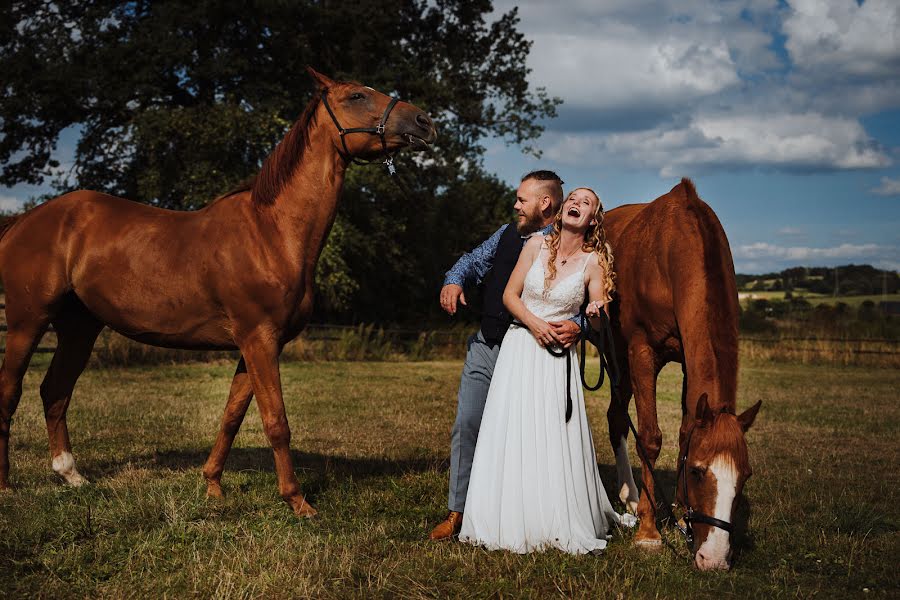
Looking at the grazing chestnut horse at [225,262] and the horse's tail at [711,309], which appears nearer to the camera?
the horse's tail at [711,309]

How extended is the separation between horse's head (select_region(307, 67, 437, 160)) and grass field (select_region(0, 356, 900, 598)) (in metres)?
2.54

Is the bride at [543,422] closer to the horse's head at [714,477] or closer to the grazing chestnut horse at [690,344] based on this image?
the grazing chestnut horse at [690,344]

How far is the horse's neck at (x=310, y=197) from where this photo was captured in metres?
5.23

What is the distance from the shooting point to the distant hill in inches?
1526

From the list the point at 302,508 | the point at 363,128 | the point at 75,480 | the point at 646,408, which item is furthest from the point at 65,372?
the point at 646,408

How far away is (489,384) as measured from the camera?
5.03 m

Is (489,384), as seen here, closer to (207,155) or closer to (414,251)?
(207,155)

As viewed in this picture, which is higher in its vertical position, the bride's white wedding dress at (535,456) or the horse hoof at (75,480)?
the bride's white wedding dress at (535,456)

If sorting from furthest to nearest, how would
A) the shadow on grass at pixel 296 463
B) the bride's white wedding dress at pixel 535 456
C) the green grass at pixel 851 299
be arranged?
the green grass at pixel 851 299
the shadow on grass at pixel 296 463
the bride's white wedding dress at pixel 535 456

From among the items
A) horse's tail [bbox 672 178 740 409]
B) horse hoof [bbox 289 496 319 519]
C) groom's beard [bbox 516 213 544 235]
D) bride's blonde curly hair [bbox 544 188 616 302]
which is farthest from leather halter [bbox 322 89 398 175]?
horse hoof [bbox 289 496 319 519]

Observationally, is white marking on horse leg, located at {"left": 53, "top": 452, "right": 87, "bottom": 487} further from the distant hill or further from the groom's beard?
the distant hill

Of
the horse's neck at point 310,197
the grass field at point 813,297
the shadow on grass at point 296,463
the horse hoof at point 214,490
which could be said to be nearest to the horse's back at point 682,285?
the horse's neck at point 310,197

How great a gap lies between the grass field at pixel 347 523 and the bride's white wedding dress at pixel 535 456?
0.19 meters

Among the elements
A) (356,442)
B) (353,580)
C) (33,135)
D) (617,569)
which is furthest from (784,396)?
(33,135)
